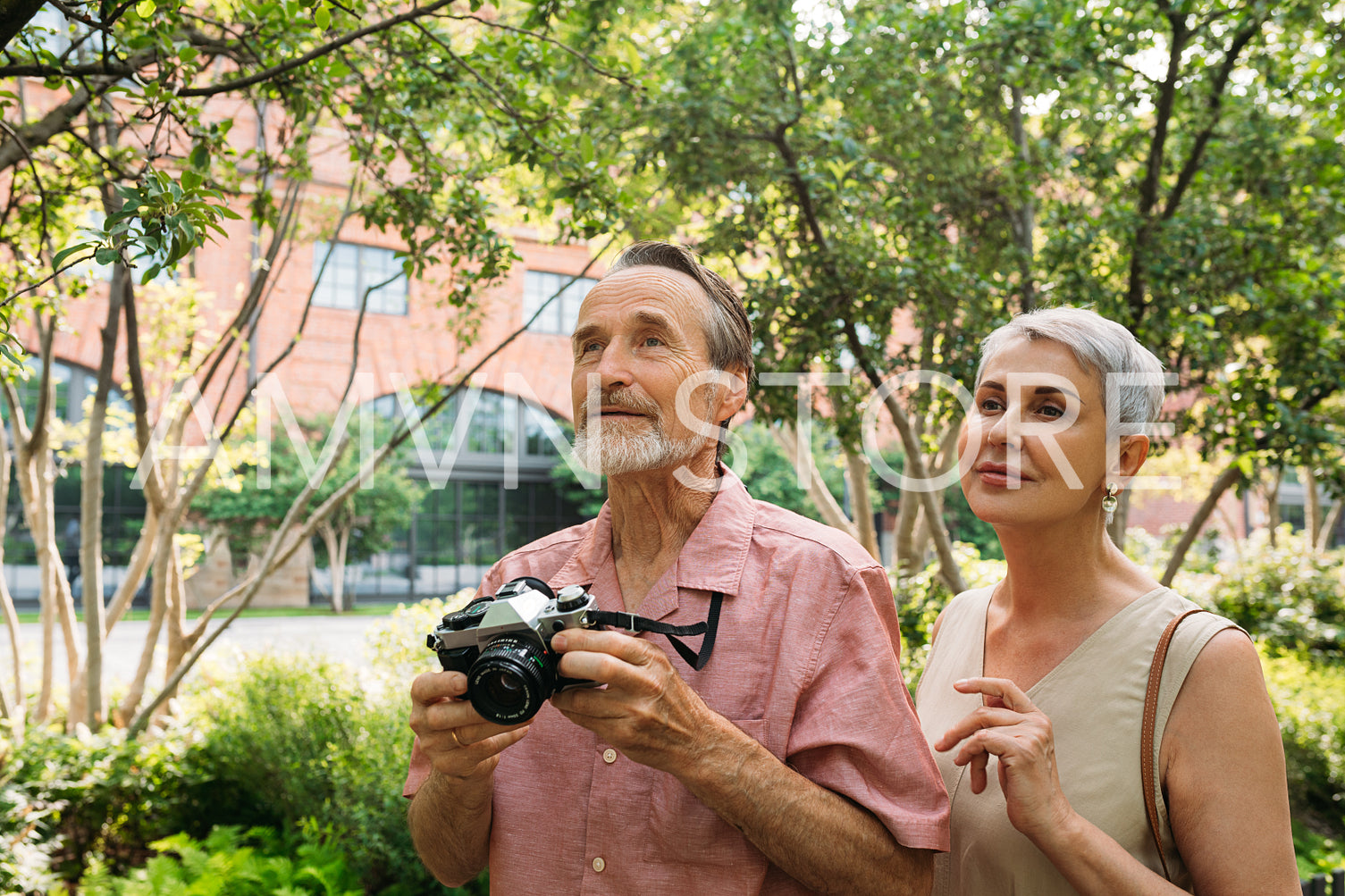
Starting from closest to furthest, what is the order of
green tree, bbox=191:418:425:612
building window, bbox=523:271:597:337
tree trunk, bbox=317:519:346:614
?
building window, bbox=523:271:597:337 < green tree, bbox=191:418:425:612 < tree trunk, bbox=317:519:346:614

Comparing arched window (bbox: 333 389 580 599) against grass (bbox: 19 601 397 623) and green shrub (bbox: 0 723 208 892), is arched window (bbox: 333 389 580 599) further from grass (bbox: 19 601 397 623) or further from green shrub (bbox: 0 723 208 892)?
green shrub (bbox: 0 723 208 892)

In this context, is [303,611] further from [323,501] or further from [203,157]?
[203,157]

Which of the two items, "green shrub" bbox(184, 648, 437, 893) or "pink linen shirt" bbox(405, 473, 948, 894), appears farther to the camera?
"green shrub" bbox(184, 648, 437, 893)

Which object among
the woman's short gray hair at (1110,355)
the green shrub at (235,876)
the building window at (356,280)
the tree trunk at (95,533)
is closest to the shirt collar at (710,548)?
the woman's short gray hair at (1110,355)

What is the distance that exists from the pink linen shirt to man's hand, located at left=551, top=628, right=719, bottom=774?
195 mm

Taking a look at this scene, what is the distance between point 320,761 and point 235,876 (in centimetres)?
88

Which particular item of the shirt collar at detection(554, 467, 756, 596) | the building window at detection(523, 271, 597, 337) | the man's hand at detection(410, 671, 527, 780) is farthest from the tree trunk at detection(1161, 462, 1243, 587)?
the building window at detection(523, 271, 597, 337)

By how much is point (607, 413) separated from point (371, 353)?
20.1 meters

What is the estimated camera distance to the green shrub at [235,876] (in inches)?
160

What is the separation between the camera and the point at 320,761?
5.04 meters

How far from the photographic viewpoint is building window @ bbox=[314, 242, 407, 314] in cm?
1987

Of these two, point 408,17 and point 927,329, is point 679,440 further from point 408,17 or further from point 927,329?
point 927,329

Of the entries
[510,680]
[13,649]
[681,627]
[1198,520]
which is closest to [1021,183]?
[1198,520]

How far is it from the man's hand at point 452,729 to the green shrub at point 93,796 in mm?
4309
